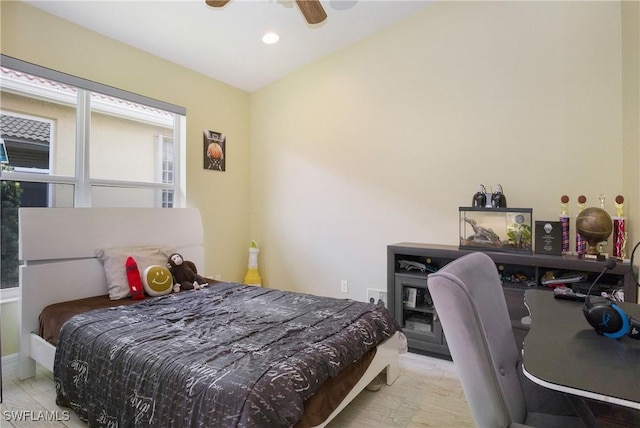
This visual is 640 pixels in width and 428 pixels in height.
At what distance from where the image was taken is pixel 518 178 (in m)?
2.81

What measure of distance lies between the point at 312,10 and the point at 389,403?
8.15 ft

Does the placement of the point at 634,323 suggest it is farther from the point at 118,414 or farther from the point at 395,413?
the point at 118,414

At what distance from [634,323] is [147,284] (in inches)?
111

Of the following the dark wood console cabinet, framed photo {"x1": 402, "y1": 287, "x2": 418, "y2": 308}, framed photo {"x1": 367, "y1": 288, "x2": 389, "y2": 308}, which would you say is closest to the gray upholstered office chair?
the dark wood console cabinet

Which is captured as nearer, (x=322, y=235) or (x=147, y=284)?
(x=147, y=284)

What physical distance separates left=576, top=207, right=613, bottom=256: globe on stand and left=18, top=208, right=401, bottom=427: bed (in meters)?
1.49

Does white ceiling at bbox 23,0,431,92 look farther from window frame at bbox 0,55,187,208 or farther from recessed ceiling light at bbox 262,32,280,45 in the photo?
window frame at bbox 0,55,187,208

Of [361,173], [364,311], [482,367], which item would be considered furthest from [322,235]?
[482,367]

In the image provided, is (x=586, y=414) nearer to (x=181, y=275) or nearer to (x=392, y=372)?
(x=392, y=372)

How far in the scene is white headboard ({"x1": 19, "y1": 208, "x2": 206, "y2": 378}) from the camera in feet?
7.66

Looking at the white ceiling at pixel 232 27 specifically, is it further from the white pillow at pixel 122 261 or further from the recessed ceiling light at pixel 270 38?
the white pillow at pixel 122 261

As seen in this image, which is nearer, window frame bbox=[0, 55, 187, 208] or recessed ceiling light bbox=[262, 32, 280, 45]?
window frame bbox=[0, 55, 187, 208]

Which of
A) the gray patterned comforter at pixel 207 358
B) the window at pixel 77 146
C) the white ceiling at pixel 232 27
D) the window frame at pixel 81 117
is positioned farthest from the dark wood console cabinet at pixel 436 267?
the window frame at pixel 81 117

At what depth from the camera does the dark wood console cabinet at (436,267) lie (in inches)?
88.3
